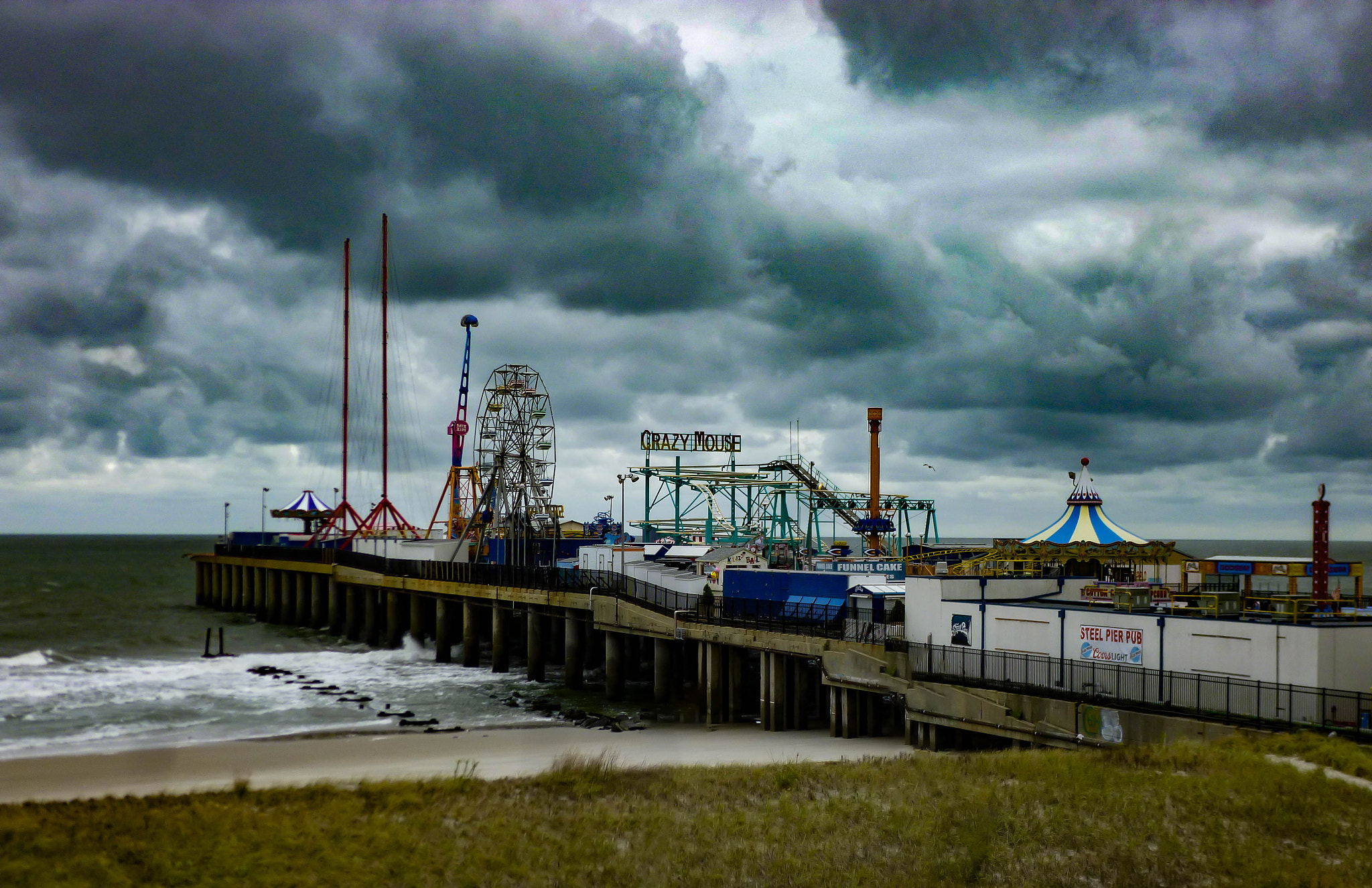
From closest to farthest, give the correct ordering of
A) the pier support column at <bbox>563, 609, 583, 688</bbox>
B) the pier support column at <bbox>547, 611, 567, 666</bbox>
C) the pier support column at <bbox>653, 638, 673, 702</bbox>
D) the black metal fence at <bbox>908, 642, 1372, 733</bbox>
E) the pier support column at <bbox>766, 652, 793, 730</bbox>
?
1. the black metal fence at <bbox>908, 642, 1372, 733</bbox>
2. the pier support column at <bbox>766, 652, 793, 730</bbox>
3. the pier support column at <bbox>653, 638, 673, 702</bbox>
4. the pier support column at <bbox>563, 609, 583, 688</bbox>
5. the pier support column at <bbox>547, 611, 567, 666</bbox>

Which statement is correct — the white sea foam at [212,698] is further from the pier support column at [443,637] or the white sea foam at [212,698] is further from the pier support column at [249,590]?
the pier support column at [249,590]

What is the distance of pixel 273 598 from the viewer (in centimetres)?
8531

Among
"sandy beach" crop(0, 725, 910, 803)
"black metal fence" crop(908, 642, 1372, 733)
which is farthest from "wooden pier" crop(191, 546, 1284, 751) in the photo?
"sandy beach" crop(0, 725, 910, 803)

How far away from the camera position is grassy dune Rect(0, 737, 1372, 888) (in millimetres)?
17484

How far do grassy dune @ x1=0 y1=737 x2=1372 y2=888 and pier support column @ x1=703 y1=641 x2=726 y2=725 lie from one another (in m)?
16.2

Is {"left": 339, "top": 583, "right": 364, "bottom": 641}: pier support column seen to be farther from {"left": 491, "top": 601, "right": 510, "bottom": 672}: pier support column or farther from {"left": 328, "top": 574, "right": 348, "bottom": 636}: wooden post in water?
{"left": 491, "top": 601, "right": 510, "bottom": 672}: pier support column

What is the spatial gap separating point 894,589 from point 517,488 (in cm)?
3619

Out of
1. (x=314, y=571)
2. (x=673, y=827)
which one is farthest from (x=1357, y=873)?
(x=314, y=571)

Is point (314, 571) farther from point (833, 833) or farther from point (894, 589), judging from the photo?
point (833, 833)

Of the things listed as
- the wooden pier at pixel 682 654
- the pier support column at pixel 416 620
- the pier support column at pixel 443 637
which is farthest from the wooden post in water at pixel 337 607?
the pier support column at pixel 443 637

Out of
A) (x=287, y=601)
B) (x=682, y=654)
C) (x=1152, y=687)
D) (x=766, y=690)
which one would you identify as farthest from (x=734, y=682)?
(x=287, y=601)

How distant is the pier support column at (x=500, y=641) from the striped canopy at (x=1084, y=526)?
88.7ft

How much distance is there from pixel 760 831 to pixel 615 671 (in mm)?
26460

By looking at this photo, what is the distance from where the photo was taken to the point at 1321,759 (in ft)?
70.4
